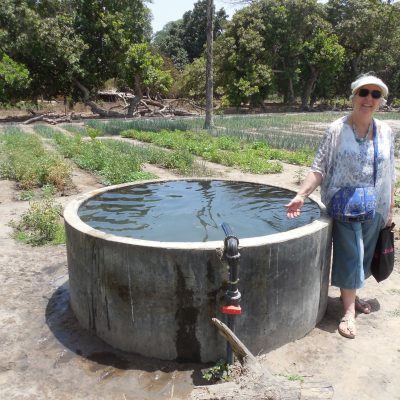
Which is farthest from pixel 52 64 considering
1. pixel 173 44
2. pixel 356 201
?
pixel 356 201

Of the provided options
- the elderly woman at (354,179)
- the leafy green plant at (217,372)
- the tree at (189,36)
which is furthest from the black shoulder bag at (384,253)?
the tree at (189,36)

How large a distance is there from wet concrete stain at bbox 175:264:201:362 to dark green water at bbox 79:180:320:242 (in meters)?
0.67

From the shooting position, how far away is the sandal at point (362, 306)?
377cm

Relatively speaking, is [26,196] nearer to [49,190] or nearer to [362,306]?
[49,190]

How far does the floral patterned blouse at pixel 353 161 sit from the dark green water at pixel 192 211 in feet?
2.26

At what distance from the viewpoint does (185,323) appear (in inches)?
118

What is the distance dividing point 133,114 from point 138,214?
2363 cm

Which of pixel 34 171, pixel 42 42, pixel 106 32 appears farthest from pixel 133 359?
pixel 106 32

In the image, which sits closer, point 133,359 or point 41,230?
point 133,359

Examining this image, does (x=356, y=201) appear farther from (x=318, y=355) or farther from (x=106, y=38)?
(x=106, y=38)

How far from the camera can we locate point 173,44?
4100 cm

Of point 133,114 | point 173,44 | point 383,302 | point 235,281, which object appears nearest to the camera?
point 235,281

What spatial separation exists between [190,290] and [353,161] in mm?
1562

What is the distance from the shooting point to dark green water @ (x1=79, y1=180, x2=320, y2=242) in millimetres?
3791
